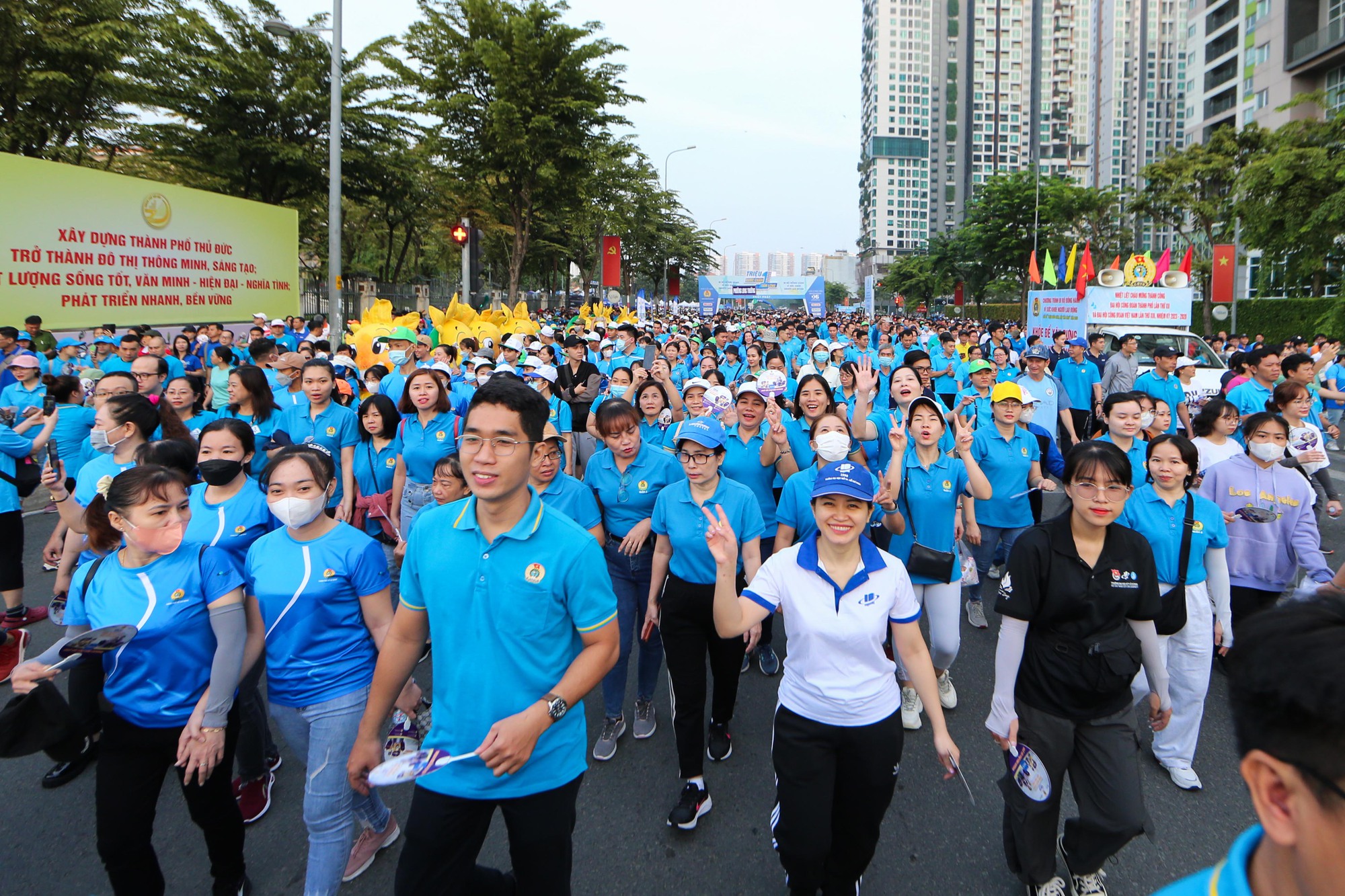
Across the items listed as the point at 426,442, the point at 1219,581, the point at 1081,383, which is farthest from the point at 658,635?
the point at 1081,383

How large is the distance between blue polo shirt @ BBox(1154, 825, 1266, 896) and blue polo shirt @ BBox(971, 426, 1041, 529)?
14.7 feet

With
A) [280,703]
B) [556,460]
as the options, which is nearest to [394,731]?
[280,703]

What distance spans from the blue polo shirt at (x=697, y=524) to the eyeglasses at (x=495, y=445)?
156 centimetres

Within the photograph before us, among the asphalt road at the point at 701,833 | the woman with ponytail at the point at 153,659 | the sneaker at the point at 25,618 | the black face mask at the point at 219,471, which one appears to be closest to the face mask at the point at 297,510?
the woman with ponytail at the point at 153,659

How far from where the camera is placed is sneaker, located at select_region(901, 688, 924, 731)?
424 cm

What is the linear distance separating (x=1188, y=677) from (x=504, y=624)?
318cm

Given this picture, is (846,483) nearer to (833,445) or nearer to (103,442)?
(833,445)

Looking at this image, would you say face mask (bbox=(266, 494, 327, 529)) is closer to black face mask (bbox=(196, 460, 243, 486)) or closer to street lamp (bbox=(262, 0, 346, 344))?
black face mask (bbox=(196, 460, 243, 486))

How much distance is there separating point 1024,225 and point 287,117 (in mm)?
36508

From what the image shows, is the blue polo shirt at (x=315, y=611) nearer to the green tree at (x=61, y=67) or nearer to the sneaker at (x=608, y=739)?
the sneaker at (x=608, y=739)

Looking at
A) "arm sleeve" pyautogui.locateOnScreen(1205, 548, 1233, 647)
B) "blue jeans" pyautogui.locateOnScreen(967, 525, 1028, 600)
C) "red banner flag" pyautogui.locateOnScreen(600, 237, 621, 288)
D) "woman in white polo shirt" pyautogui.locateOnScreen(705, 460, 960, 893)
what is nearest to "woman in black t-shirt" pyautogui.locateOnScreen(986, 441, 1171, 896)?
"woman in white polo shirt" pyautogui.locateOnScreen(705, 460, 960, 893)

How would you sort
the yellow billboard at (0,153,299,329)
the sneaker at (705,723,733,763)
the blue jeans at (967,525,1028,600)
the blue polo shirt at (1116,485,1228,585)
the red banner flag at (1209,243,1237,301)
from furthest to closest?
the red banner flag at (1209,243,1237,301) → the yellow billboard at (0,153,299,329) → the blue jeans at (967,525,1028,600) → the sneaker at (705,723,733,763) → the blue polo shirt at (1116,485,1228,585)

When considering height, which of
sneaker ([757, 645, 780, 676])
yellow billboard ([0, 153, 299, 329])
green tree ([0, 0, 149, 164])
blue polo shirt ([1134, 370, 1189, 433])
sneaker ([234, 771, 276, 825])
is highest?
green tree ([0, 0, 149, 164])

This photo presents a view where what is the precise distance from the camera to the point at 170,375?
30.0 ft
